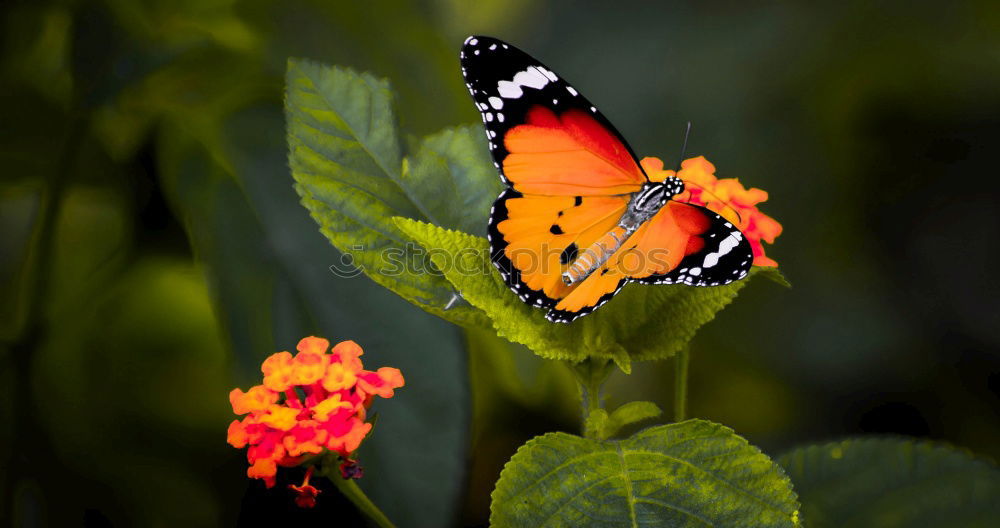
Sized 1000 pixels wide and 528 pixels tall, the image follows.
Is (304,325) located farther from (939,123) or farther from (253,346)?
(939,123)

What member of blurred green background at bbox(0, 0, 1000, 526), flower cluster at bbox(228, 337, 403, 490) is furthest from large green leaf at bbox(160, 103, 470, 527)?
flower cluster at bbox(228, 337, 403, 490)

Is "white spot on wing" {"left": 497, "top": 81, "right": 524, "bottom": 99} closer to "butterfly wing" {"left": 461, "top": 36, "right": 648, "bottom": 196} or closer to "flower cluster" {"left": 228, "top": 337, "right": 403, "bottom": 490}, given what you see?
"butterfly wing" {"left": 461, "top": 36, "right": 648, "bottom": 196}

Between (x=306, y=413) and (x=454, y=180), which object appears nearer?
(x=306, y=413)

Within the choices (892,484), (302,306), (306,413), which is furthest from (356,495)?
(892,484)

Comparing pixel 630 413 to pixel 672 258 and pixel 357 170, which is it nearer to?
Result: pixel 672 258

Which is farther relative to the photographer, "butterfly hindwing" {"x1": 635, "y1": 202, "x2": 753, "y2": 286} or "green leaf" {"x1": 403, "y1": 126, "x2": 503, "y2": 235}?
"green leaf" {"x1": 403, "y1": 126, "x2": 503, "y2": 235}

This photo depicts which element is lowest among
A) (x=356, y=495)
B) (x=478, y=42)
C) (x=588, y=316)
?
(x=356, y=495)

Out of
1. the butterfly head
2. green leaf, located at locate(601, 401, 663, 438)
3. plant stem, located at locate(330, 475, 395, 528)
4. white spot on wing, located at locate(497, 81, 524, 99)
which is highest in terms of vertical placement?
white spot on wing, located at locate(497, 81, 524, 99)

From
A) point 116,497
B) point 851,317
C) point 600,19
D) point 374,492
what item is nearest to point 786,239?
point 851,317

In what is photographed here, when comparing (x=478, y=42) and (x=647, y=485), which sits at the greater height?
(x=478, y=42)
